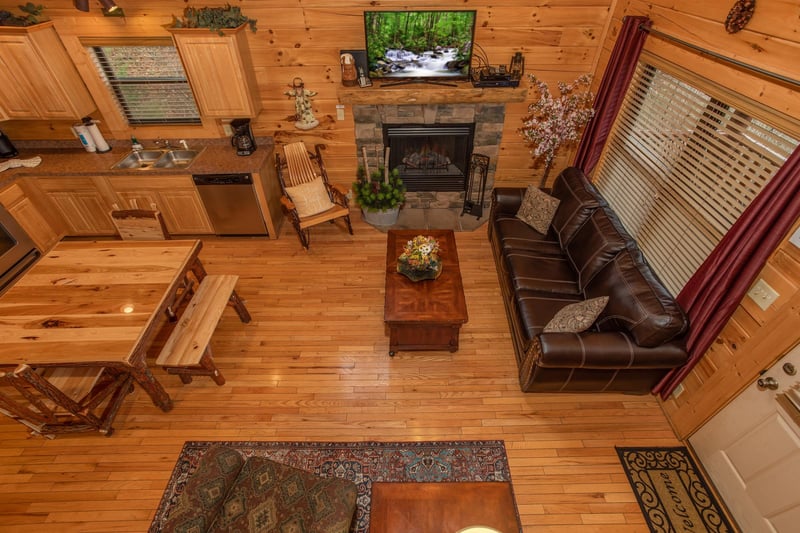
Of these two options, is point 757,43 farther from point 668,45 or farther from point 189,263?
point 189,263

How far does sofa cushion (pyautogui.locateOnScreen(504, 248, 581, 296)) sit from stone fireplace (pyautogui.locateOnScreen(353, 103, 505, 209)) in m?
1.65

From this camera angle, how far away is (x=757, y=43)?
2.24 meters

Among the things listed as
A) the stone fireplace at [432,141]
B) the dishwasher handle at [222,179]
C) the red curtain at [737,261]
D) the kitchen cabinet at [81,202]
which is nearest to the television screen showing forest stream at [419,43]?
the stone fireplace at [432,141]

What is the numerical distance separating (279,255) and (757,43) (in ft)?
14.3

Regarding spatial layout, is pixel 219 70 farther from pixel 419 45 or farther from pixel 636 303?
pixel 636 303

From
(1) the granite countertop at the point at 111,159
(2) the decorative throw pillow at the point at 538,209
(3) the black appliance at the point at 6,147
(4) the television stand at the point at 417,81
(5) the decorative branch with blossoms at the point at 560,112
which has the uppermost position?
(4) the television stand at the point at 417,81

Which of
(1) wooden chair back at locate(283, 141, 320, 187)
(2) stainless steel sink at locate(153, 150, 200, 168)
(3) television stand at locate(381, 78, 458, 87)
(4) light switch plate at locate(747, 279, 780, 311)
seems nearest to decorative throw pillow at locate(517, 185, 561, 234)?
(3) television stand at locate(381, 78, 458, 87)

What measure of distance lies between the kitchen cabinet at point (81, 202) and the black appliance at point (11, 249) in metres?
0.44

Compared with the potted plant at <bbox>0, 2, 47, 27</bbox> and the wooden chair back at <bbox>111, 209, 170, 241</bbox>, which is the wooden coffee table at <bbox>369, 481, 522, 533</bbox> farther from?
the potted plant at <bbox>0, 2, 47, 27</bbox>

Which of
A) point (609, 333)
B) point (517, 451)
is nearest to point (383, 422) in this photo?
point (517, 451)

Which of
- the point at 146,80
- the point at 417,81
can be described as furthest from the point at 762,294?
the point at 146,80

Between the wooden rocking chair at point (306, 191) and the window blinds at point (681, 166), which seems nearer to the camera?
the window blinds at point (681, 166)

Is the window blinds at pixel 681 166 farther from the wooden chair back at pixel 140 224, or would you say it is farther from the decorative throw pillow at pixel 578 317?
the wooden chair back at pixel 140 224

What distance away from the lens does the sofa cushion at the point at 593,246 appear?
313cm
